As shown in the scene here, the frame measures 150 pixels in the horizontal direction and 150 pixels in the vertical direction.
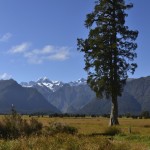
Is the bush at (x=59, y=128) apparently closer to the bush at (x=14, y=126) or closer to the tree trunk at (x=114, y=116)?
the bush at (x=14, y=126)

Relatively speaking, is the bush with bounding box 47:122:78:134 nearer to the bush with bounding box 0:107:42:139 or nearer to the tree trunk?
the bush with bounding box 0:107:42:139

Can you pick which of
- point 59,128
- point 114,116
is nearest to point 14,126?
point 59,128

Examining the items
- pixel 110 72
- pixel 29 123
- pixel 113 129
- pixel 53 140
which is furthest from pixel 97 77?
pixel 53 140

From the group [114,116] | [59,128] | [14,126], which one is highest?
[114,116]

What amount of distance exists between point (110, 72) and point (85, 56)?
4462mm

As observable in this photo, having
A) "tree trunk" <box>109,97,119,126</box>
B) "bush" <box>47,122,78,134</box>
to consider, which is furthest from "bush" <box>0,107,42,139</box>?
"tree trunk" <box>109,97,119,126</box>

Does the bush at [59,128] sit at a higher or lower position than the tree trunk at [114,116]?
lower

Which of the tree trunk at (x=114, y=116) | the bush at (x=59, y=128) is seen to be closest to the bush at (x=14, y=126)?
the bush at (x=59, y=128)

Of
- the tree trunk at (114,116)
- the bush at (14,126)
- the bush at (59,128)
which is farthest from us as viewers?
the tree trunk at (114,116)

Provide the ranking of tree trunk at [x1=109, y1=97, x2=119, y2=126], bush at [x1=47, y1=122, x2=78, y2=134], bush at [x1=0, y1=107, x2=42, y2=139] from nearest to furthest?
bush at [x1=0, y1=107, x2=42, y2=139], bush at [x1=47, y1=122, x2=78, y2=134], tree trunk at [x1=109, y1=97, x2=119, y2=126]

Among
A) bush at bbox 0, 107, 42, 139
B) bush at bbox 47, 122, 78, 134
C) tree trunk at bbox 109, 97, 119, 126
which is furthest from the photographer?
tree trunk at bbox 109, 97, 119, 126

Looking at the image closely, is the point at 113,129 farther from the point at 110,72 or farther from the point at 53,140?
the point at 53,140

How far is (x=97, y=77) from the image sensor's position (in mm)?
59781

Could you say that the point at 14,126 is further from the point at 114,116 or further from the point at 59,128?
the point at 114,116
